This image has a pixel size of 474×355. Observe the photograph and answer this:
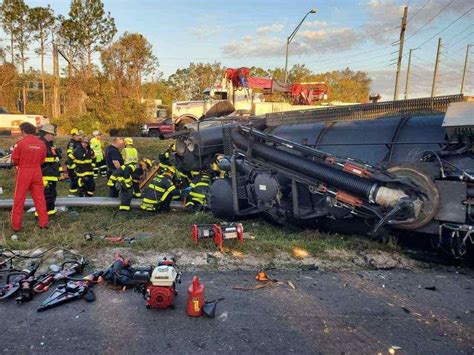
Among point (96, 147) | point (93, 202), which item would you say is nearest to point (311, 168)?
point (93, 202)

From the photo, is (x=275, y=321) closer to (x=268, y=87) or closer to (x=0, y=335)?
(x=0, y=335)

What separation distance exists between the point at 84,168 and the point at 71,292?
5306 mm

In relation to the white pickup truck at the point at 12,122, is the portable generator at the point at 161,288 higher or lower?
lower

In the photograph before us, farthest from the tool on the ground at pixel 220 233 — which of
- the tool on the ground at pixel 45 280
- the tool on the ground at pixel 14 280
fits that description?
the tool on the ground at pixel 14 280

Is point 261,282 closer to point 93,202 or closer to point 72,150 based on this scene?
point 93,202

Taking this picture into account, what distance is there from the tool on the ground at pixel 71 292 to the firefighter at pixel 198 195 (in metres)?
3.23

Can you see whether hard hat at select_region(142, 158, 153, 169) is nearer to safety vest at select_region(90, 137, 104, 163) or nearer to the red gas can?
safety vest at select_region(90, 137, 104, 163)

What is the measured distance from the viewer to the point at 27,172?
5.77 meters

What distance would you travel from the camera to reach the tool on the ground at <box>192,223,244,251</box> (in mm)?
4840

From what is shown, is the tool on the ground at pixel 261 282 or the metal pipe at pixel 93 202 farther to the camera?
the metal pipe at pixel 93 202

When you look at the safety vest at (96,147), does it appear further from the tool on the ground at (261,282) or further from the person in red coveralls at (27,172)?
the tool on the ground at (261,282)

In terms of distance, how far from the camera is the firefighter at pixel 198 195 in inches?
280

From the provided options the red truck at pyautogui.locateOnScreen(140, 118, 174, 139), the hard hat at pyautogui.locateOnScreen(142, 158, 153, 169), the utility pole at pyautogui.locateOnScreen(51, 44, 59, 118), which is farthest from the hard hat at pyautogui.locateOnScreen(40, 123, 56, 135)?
the utility pole at pyautogui.locateOnScreen(51, 44, 59, 118)

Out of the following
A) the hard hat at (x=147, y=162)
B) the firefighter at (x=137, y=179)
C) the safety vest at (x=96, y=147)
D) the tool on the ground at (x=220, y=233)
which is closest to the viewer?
the tool on the ground at (x=220, y=233)
